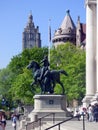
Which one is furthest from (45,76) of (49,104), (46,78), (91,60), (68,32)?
(68,32)

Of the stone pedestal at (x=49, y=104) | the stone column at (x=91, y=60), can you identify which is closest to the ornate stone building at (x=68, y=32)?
the stone column at (x=91, y=60)

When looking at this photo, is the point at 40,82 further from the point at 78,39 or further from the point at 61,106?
the point at 78,39

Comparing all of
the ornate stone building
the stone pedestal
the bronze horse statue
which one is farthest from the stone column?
the ornate stone building

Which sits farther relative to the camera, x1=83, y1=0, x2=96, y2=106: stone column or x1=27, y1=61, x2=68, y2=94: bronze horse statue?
x1=83, y1=0, x2=96, y2=106: stone column

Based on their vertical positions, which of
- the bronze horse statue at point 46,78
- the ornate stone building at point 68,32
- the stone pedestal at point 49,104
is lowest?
the stone pedestal at point 49,104

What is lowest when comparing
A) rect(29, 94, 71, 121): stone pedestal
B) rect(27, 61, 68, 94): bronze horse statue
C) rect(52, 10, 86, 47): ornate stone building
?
rect(29, 94, 71, 121): stone pedestal

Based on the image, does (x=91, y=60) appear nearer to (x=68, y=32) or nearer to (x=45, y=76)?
(x=45, y=76)

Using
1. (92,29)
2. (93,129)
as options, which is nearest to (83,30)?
(92,29)

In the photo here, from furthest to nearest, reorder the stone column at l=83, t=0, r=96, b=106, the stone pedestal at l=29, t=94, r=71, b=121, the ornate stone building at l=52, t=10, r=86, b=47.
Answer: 1. the ornate stone building at l=52, t=10, r=86, b=47
2. the stone column at l=83, t=0, r=96, b=106
3. the stone pedestal at l=29, t=94, r=71, b=121

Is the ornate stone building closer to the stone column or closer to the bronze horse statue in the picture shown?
the stone column

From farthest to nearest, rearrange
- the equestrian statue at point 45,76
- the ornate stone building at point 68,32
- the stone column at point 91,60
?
the ornate stone building at point 68,32 → the stone column at point 91,60 → the equestrian statue at point 45,76

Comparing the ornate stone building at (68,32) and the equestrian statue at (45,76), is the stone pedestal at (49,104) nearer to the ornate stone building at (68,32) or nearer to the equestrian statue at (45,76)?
the equestrian statue at (45,76)

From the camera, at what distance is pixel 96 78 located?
47719 mm

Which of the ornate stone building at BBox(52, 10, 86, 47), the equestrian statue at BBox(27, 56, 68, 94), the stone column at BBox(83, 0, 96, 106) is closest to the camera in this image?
the equestrian statue at BBox(27, 56, 68, 94)
